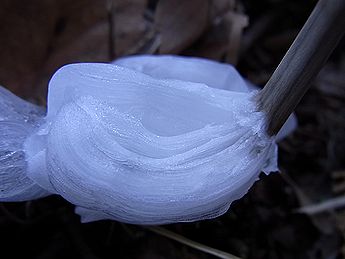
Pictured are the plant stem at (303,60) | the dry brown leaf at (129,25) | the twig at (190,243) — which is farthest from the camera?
the dry brown leaf at (129,25)

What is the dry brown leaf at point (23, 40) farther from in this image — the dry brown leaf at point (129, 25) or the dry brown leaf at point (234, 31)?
the dry brown leaf at point (234, 31)

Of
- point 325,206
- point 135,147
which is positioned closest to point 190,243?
point 135,147

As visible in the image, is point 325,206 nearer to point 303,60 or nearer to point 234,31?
point 234,31

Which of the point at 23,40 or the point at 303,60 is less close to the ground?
the point at 303,60

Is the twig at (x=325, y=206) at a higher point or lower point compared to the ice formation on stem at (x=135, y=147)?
lower

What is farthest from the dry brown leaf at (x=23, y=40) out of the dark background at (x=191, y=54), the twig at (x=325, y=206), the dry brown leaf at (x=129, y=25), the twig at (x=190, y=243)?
the twig at (x=325, y=206)

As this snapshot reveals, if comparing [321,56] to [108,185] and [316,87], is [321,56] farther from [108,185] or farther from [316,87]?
[316,87]

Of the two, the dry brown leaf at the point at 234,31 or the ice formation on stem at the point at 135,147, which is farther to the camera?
the dry brown leaf at the point at 234,31
